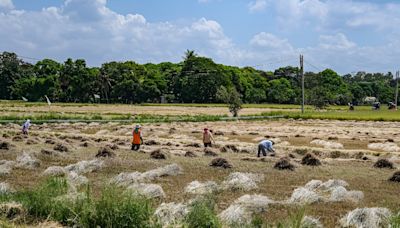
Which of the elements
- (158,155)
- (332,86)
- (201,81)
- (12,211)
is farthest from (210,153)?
(332,86)

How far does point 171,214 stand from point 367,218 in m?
3.73

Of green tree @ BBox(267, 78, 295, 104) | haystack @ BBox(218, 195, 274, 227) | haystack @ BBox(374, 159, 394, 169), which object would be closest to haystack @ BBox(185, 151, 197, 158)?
haystack @ BBox(374, 159, 394, 169)

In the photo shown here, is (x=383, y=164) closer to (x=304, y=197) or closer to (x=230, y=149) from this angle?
(x=304, y=197)

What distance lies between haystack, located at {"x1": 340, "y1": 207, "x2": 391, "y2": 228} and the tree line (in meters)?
77.3

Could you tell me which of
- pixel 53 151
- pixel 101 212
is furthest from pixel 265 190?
pixel 53 151

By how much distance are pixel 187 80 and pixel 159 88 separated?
5.96 meters

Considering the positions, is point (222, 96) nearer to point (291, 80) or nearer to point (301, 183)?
point (301, 183)

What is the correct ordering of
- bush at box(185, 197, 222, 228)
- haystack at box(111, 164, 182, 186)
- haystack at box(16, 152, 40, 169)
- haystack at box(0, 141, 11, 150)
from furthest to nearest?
haystack at box(0, 141, 11, 150)
haystack at box(16, 152, 40, 169)
haystack at box(111, 164, 182, 186)
bush at box(185, 197, 222, 228)

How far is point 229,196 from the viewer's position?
12.6 metres

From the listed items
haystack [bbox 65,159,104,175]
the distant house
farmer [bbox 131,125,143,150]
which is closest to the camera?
haystack [bbox 65,159,104,175]

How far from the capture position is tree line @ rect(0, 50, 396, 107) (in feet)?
308

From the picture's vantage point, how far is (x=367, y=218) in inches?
377

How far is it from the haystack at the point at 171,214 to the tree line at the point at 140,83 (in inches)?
3056

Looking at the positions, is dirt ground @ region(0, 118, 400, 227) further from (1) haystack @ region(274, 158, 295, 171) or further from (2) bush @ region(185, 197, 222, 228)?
(2) bush @ region(185, 197, 222, 228)
